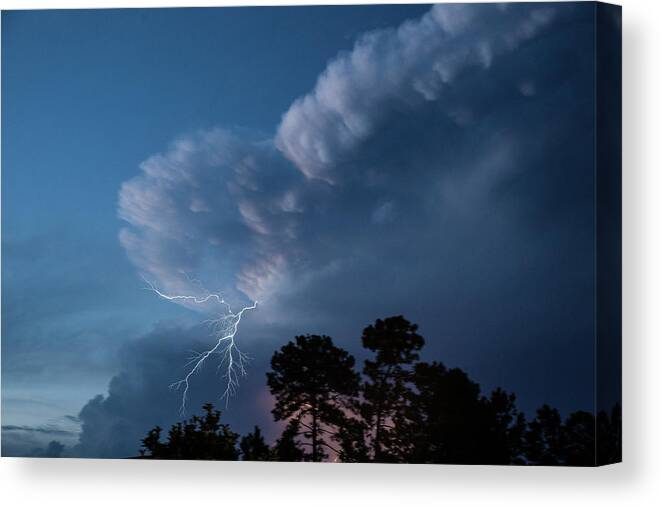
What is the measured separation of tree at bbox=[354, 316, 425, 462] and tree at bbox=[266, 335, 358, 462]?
13cm

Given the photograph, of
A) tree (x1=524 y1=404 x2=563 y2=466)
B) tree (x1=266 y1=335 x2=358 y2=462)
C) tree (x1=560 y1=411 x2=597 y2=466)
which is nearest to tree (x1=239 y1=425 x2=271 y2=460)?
tree (x1=266 y1=335 x2=358 y2=462)

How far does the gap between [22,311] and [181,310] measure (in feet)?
3.31

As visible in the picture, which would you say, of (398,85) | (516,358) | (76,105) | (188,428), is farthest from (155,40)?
(516,358)

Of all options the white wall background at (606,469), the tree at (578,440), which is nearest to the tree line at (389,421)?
the tree at (578,440)

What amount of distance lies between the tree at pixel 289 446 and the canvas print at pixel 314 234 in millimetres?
12

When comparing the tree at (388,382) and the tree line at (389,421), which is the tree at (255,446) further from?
the tree at (388,382)

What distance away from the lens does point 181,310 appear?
7.99m

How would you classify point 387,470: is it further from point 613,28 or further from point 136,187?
point 613,28

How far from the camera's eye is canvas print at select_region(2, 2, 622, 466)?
301 inches

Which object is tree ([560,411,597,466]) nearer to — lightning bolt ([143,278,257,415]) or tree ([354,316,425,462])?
tree ([354,316,425,462])

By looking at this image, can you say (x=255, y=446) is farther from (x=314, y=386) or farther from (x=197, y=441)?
(x=314, y=386)

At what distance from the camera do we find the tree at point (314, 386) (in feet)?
25.7

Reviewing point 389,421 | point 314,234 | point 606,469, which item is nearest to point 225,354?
point 314,234

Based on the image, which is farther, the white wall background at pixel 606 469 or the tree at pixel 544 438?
the white wall background at pixel 606 469
